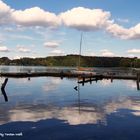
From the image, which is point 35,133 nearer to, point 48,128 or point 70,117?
point 48,128

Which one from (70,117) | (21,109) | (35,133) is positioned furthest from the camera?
(21,109)

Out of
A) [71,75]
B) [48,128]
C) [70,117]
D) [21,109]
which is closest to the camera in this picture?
[48,128]

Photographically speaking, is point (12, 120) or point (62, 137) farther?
point (12, 120)

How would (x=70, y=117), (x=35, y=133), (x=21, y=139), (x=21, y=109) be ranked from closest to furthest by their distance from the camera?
1. (x=21, y=139)
2. (x=35, y=133)
3. (x=70, y=117)
4. (x=21, y=109)

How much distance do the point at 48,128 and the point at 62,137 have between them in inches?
107

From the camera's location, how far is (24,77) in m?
93.4

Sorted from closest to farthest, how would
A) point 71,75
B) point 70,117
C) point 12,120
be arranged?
1. point 12,120
2. point 70,117
3. point 71,75

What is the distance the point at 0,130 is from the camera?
22234mm

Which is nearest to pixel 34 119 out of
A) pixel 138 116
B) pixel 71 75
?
pixel 138 116

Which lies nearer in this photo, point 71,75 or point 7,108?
point 7,108

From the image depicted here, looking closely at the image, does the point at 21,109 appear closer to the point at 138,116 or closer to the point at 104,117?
the point at 104,117

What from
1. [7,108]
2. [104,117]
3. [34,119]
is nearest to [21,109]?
[7,108]

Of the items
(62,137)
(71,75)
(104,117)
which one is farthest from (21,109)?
(71,75)

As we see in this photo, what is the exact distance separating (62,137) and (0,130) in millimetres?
4995
